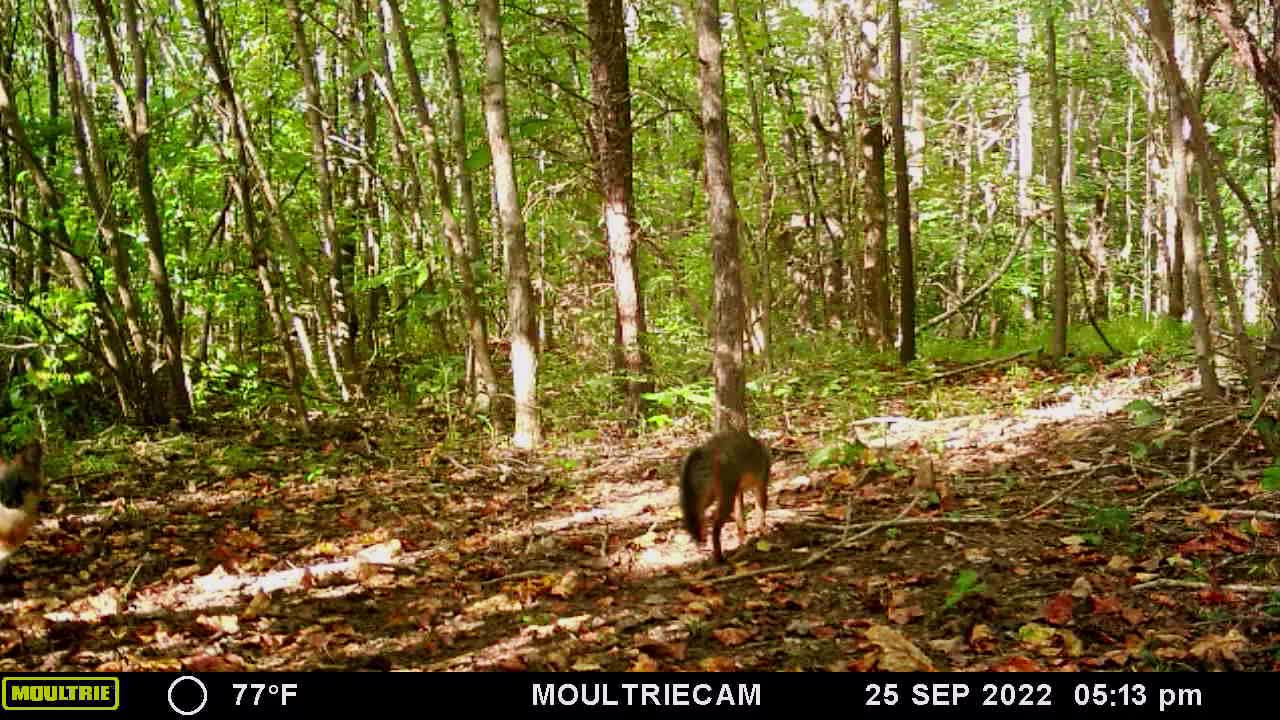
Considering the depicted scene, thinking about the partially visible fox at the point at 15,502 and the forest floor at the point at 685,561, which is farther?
the partially visible fox at the point at 15,502

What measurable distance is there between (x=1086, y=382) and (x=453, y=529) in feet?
27.0

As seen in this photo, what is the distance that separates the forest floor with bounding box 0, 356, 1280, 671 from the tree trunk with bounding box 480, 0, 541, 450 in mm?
959

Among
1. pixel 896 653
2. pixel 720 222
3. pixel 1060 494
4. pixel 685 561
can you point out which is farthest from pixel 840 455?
pixel 896 653

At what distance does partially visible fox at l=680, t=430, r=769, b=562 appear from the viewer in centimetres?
579

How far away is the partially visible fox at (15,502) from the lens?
18.4ft

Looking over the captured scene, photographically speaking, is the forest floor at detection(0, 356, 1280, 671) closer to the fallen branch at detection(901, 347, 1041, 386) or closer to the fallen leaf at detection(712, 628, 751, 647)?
the fallen leaf at detection(712, 628, 751, 647)

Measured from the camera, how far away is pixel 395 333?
17.8m

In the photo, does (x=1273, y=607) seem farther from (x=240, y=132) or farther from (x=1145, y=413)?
(x=240, y=132)

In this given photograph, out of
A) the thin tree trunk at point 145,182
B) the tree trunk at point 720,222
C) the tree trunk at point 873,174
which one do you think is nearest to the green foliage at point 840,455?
the tree trunk at point 720,222

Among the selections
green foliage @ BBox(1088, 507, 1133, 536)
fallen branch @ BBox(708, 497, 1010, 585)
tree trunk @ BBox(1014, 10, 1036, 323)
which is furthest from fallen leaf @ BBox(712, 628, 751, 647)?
tree trunk @ BBox(1014, 10, 1036, 323)
